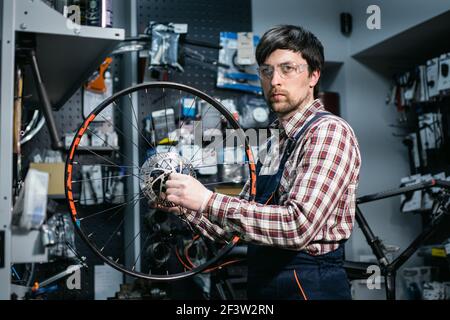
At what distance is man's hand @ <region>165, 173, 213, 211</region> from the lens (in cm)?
151

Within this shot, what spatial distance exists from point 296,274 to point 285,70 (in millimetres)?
624

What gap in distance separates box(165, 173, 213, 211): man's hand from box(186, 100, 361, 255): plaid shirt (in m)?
0.02

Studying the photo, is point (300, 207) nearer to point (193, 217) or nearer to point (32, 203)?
point (193, 217)

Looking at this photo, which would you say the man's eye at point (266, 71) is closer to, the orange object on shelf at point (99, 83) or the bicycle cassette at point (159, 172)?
the bicycle cassette at point (159, 172)

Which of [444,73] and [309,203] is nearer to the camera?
[309,203]

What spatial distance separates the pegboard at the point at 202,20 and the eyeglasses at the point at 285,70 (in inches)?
95.3

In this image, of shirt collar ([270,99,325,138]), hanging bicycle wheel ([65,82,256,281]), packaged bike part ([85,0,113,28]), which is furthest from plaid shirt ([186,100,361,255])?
hanging bicycle wheel ([65,82,256,281])

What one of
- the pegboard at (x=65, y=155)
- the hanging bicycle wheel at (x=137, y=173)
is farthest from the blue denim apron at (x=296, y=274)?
the pegboard at (x=65, y=155)

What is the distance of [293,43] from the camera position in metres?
1.86

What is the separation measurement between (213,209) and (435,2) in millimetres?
2965

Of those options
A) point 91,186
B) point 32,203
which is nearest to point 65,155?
point 91,186

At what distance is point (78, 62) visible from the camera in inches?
76.8

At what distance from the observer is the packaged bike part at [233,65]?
14.1 feet

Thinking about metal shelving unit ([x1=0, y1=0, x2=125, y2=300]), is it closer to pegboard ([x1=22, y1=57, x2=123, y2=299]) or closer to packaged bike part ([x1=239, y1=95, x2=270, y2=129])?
pegboard ([x1=22, y1=57, x2=123, y2=299])
